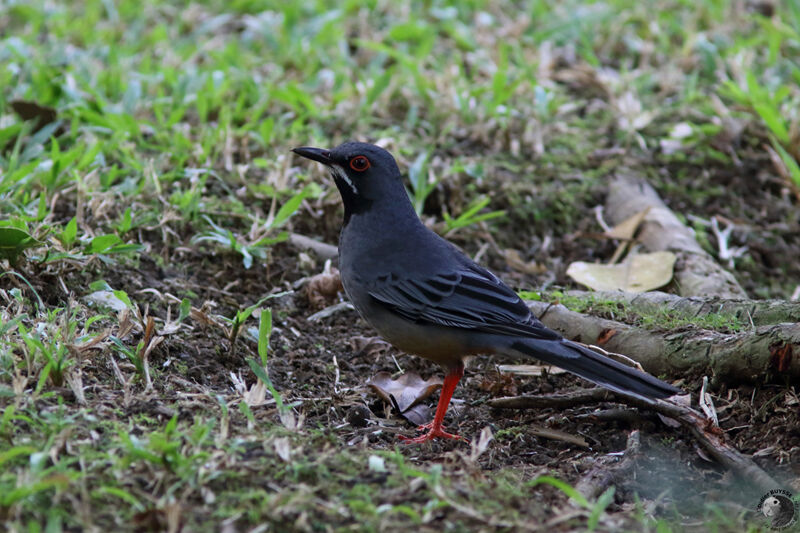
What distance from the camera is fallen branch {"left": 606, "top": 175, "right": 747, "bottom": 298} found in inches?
240

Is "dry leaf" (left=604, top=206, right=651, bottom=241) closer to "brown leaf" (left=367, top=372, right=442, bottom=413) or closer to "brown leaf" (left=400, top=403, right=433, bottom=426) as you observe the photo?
"brown leaf" (left=367, top=372, right=442, bottom=413)

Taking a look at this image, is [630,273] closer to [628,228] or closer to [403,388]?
[628,228]

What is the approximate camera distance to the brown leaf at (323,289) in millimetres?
5914

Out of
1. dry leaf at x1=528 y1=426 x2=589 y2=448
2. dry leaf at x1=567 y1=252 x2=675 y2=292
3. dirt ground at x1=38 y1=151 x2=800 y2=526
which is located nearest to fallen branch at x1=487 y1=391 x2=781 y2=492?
dirt ground at x1=38 y1=151 x2=800 y2=526

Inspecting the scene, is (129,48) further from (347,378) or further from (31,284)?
(347,378)

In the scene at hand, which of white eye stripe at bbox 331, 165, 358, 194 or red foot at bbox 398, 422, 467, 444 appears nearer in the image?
red foot at bbox 398, 422, 467, 444

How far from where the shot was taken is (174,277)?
570 centimetres

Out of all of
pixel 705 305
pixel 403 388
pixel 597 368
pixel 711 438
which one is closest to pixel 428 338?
pixel 403 388

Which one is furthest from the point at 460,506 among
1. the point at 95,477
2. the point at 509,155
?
the point at 509,155

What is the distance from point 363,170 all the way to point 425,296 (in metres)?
0.97

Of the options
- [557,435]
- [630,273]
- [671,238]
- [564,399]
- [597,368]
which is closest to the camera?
[597,368]

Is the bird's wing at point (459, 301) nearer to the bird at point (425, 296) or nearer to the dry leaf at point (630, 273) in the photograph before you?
the bird at point (425, 296)

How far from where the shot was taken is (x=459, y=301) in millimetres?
5020

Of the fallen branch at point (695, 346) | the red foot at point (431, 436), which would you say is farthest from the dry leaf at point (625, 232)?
the red foot at point (431, 436)
